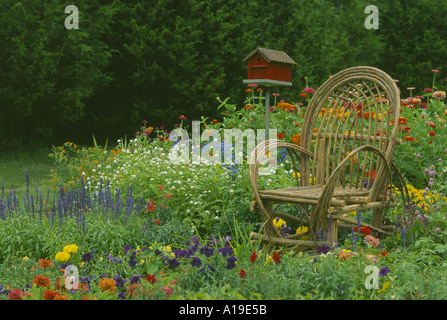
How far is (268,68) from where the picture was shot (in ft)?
18.3

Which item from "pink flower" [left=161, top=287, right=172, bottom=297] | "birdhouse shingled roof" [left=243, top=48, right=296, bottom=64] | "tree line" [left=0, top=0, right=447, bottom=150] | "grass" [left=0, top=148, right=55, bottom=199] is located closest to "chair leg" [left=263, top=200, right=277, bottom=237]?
"pink flower" [left=161, top=287, right=172, bottom=297]

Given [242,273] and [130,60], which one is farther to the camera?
[130,60]

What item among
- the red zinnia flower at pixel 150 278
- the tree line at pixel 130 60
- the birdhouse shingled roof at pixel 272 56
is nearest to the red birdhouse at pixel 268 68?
the birdhouse shingled roof at pixel 272 56

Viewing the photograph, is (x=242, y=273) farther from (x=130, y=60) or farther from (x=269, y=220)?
(x=130, y=60)

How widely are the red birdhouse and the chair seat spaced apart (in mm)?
2181

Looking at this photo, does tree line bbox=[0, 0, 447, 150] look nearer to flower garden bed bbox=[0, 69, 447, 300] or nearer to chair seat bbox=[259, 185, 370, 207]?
flower garden bed bbox=[0, 69, 447, 300]

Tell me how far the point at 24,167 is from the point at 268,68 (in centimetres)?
511

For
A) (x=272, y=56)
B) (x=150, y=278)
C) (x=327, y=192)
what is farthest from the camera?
(x=272, y=56)

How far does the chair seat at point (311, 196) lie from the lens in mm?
3256

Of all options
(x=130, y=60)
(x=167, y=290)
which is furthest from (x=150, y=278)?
(x=130, y=60)

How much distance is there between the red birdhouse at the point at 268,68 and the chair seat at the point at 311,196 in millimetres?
2181

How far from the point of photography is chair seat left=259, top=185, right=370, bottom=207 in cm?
326

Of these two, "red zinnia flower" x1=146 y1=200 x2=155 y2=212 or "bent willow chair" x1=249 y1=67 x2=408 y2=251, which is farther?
"red zinnia flower" x1=146 y1=200 x2=155 y2=212

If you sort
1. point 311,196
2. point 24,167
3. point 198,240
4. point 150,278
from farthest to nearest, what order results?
point 24,167
point 311,196
point 198,240
point 150,278
